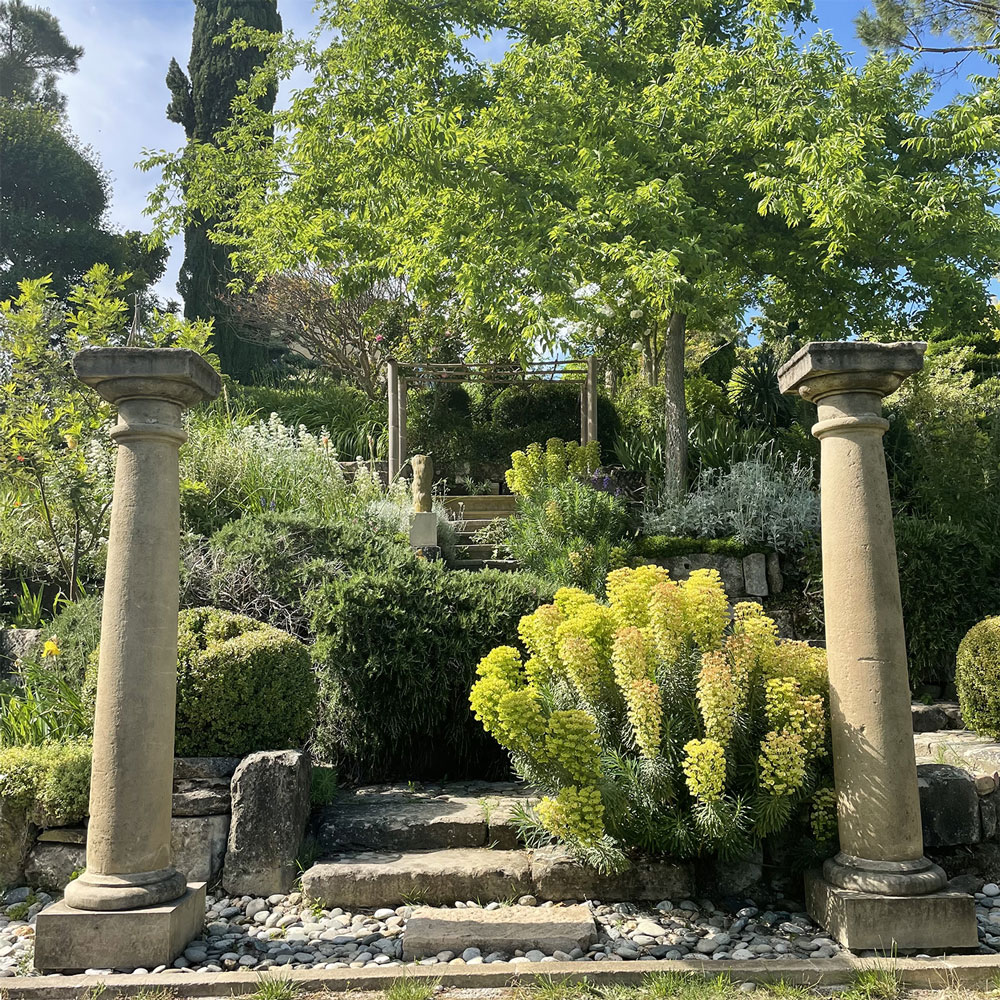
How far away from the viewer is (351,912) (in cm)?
393

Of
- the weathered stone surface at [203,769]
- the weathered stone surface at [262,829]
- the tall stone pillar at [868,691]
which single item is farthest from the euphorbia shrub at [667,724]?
the weathered stone surface at [203,769]

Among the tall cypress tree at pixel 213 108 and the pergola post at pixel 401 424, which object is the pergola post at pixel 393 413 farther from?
the tall cypress tree at pixel 213 108

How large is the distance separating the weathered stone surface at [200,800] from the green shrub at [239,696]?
0.21m

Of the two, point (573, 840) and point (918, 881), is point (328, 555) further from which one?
point (918, 881)

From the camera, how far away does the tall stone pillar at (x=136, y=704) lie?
11.0ft

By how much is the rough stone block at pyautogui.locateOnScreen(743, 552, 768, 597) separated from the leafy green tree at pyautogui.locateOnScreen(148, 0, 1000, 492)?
5.01 ft

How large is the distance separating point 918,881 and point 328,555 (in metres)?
4.17

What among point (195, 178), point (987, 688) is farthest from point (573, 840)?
point (195, 178)

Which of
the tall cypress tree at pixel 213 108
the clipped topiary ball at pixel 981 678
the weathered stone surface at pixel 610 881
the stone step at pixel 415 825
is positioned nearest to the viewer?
the weathered stone surface at pixel 610 881

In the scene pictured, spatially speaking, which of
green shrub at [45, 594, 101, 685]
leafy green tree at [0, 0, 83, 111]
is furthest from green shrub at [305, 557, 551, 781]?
leafy green tree at [0, 0, 83, 111]

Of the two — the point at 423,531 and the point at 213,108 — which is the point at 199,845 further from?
the point at 213,108

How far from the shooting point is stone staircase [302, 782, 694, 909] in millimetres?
3930

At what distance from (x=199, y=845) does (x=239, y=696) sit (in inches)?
28.9

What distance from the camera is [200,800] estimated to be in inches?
163
